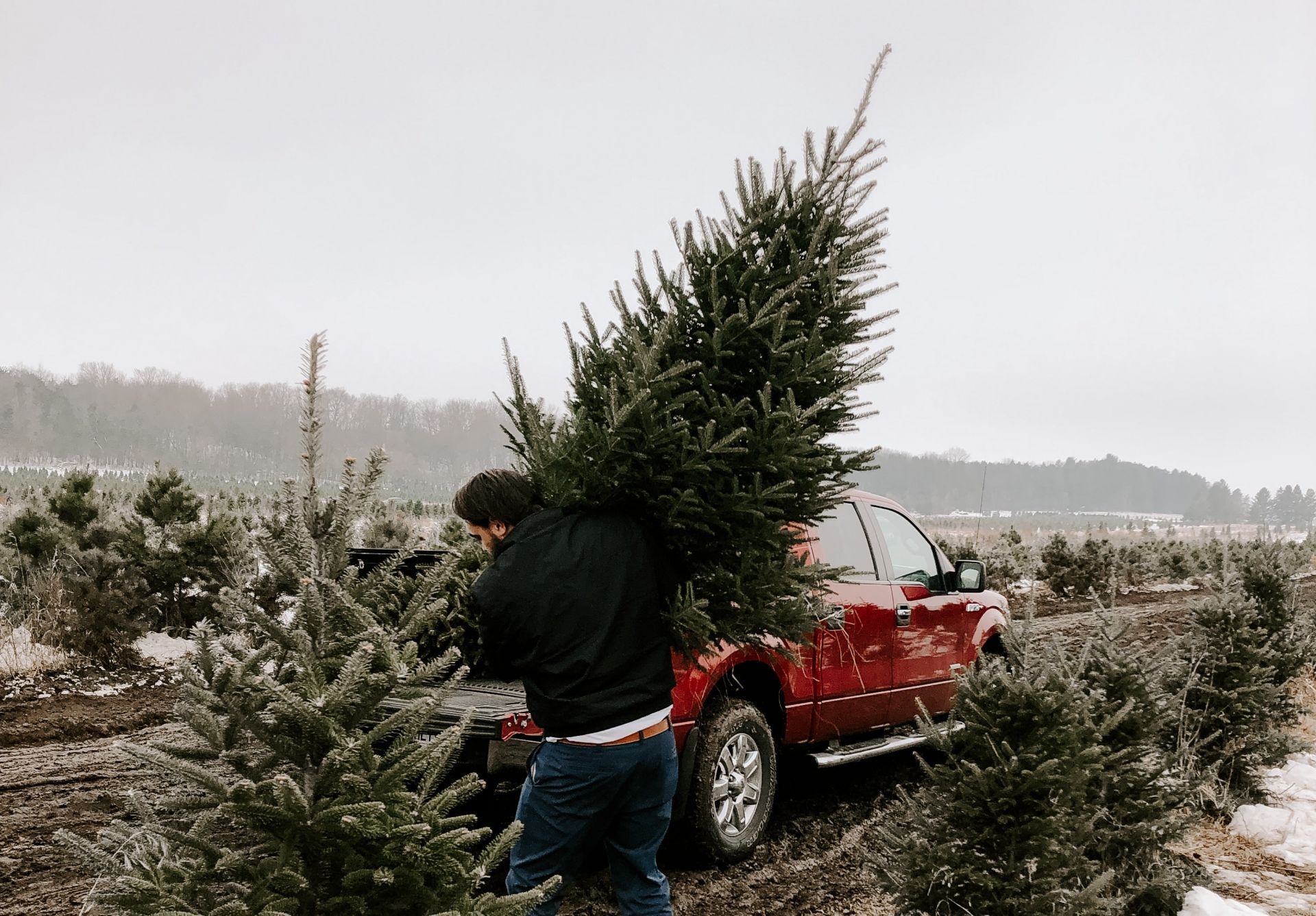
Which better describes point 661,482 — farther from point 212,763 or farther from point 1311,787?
point 1311,787

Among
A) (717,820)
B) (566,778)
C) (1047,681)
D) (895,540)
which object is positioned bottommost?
(717,820)

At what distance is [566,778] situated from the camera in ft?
9.48

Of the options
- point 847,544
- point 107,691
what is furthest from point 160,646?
point 847,544

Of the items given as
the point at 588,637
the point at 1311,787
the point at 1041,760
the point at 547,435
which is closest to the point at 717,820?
the point at 1041,760

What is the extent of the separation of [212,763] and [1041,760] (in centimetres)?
279

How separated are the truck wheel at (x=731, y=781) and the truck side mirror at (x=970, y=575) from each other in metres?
2.04

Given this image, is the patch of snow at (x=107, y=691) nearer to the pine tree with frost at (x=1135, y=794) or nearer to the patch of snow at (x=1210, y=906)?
the pine tree with frost at (x=1135, y=794)

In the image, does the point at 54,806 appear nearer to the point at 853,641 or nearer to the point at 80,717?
the point at 80,717

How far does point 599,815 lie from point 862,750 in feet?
9.86

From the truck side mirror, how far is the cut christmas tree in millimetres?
2986

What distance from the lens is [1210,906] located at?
3.83 metres

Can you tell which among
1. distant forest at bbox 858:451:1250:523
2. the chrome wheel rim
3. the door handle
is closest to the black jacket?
the chrome wheel rim

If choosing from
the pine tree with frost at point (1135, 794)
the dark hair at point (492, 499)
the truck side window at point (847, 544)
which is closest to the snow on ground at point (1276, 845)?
the pine tree with frost at point (1135, 794)

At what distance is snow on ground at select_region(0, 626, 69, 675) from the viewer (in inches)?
337
